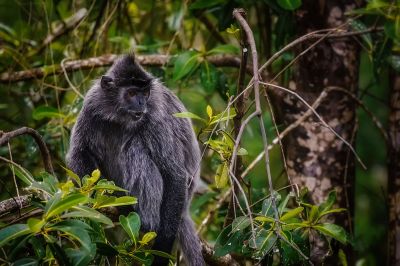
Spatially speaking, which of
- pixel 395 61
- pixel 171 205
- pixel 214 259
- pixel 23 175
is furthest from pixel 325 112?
pixel 23 175

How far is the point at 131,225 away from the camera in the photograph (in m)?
3.09

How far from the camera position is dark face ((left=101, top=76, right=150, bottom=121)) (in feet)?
14.8

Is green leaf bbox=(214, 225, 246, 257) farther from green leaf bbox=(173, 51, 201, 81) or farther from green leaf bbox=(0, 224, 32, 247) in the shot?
green leaf bbox=(173, 51, 201, 81)

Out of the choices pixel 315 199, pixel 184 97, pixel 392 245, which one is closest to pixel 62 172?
pixel 184 97

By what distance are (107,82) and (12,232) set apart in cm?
233

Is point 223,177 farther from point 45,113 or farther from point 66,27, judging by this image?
point 66,27

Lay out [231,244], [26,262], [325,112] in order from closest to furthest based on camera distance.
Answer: [26,262] < [231,244] < [325,112]

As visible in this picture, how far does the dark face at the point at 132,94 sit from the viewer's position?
4.51m

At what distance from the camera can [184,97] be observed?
629cm

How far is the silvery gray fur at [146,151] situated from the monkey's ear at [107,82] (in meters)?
0.04

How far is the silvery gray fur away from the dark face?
3cm

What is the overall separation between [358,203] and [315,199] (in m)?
3.32

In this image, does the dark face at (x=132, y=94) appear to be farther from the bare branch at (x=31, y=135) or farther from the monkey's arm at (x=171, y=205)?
the bare branch at (x=31, y=135)

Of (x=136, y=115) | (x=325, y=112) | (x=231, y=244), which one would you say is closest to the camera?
(x=231, y=244)
